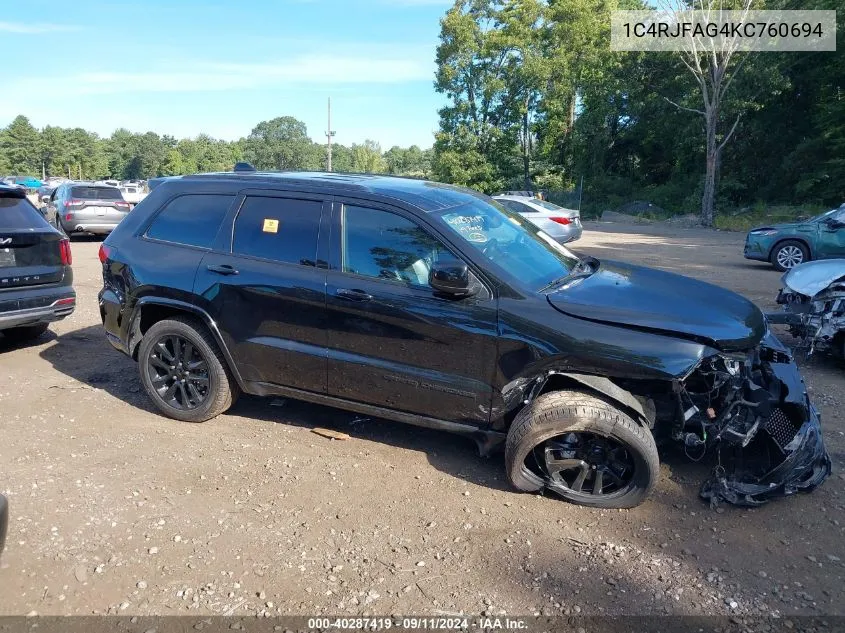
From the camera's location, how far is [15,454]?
13.6 ft

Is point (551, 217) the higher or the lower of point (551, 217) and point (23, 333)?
the higher

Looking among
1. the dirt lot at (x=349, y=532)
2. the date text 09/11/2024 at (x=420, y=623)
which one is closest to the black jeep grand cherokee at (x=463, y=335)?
the dirt lot at (x=349, y=532)

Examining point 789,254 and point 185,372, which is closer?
point 185,372

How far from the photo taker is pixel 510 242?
416 cm

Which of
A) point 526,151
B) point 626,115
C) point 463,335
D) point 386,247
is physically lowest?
point 463,335

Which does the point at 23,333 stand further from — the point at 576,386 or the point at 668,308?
the point at 668,308

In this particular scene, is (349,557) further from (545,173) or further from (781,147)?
(545,173)

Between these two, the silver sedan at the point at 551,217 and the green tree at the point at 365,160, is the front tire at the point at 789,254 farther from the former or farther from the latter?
the green tree at the point at 365,160

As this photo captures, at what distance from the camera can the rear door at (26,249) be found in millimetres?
5828

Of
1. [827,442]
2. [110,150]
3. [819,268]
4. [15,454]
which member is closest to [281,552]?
[15,454]

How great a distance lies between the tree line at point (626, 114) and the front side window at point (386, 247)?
2610cm

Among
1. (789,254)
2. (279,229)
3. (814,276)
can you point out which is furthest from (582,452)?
(789,254)

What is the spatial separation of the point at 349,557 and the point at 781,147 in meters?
35.9

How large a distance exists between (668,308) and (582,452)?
961 millimetres
